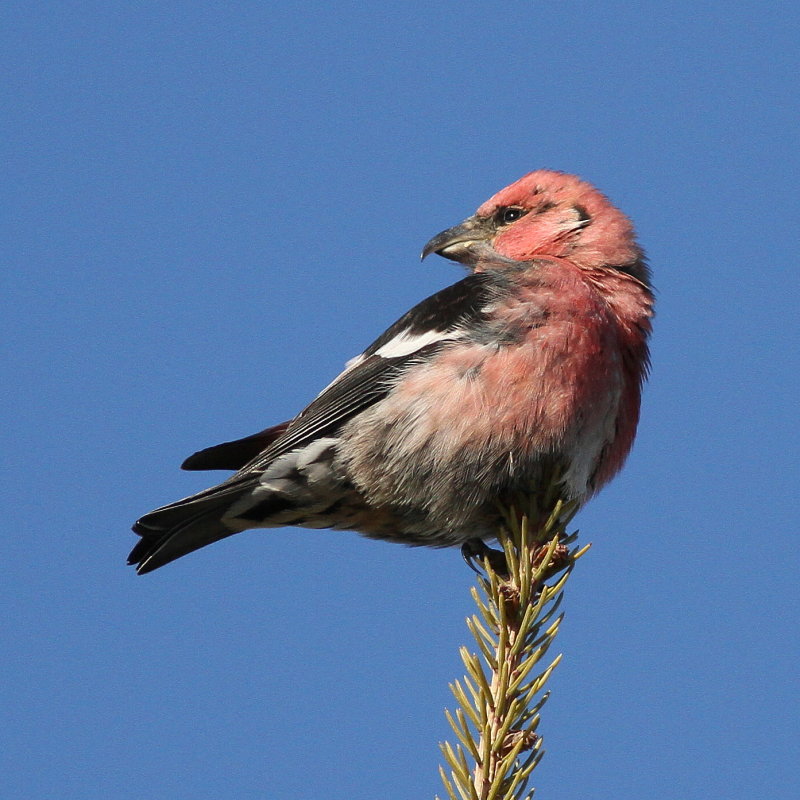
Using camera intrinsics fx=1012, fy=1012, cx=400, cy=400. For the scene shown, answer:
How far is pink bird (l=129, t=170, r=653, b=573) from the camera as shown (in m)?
4.09

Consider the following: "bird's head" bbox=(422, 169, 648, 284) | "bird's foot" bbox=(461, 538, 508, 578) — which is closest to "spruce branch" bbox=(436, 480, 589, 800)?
"bird's foot" bbox=(461, 538, 508, 578)

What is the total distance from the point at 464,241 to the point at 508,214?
0.92ft

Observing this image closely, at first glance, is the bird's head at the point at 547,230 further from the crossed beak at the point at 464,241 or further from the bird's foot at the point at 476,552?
the bird's foot at the point at 476,552

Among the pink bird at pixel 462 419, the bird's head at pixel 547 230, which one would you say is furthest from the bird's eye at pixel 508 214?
the pink bird at pixel 462 419

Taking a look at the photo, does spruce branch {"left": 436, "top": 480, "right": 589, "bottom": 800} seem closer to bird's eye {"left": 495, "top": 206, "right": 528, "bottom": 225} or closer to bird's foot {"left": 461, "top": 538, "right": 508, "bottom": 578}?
bird's foot {"left": 461, "top": 538, "right": 508, "bottom": 578}

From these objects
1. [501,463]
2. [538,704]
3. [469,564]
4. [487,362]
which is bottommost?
[538,704]

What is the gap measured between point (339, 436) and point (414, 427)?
41 cm

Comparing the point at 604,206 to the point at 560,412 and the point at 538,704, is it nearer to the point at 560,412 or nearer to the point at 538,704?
the point at 560,412

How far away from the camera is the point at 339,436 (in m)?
4.49

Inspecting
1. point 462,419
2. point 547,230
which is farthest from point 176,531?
point 547,230

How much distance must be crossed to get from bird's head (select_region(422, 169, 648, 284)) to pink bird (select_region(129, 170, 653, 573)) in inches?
0.7

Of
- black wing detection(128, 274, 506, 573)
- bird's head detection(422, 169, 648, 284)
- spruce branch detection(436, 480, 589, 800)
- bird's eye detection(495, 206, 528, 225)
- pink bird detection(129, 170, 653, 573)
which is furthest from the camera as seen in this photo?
bird's eye detection(495, 206, 528, 225)

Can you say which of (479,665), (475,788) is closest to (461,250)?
(479,665)

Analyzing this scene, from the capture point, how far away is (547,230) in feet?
17.3
